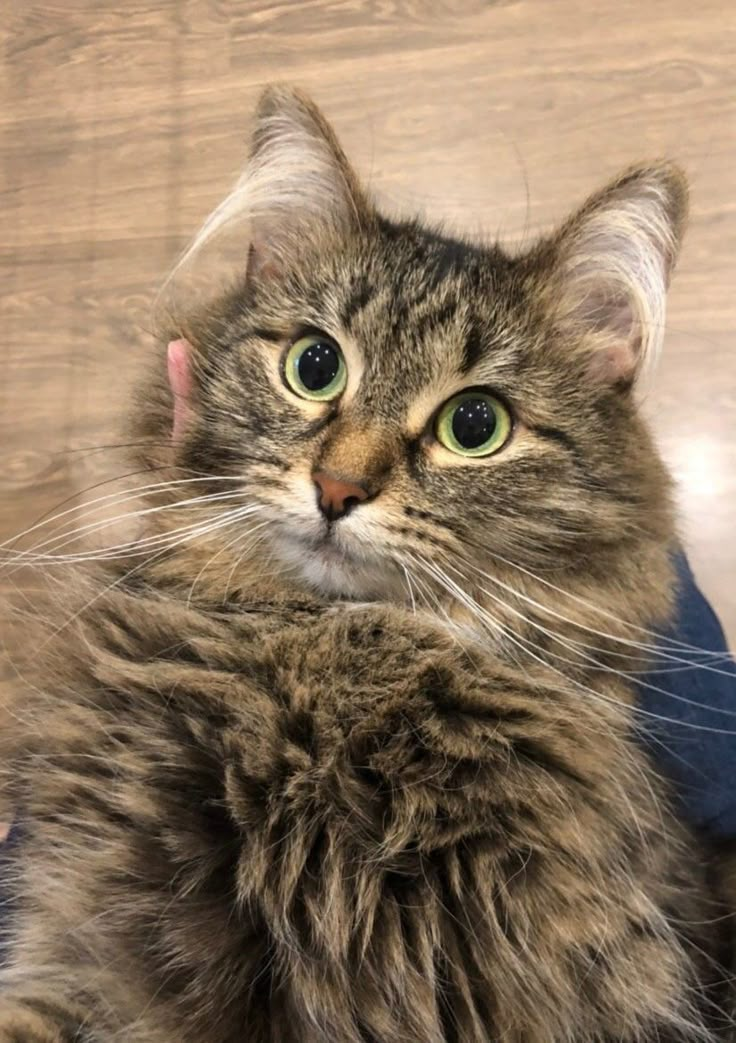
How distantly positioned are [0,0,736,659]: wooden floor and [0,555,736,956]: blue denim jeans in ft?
1.54

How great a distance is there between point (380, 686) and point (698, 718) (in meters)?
0.64

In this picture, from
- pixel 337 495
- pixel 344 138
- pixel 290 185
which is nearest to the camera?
pixel 337 495

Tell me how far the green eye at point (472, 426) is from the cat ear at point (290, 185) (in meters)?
0.28

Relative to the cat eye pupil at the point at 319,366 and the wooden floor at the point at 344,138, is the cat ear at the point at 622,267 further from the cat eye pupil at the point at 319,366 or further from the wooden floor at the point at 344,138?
the wooden floor at the point at 344,138

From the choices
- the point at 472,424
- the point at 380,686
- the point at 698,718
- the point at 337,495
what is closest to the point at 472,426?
the point at 472,424

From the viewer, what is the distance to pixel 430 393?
0.84 metres

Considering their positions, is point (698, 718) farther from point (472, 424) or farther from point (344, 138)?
point (344, 138)

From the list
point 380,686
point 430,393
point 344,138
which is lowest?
point 380,686

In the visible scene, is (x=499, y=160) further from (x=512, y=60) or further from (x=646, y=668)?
(x=646, y=668)

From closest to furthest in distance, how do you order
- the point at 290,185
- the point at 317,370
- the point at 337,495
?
the point at 337,495 < the point at 317,370 < the point at 290,185

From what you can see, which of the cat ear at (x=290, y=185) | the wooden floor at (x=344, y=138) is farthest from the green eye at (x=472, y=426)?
the wooden floor at (x=344, y=138)

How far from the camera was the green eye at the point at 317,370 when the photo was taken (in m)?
0.87

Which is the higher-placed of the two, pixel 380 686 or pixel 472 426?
pixel 472 426

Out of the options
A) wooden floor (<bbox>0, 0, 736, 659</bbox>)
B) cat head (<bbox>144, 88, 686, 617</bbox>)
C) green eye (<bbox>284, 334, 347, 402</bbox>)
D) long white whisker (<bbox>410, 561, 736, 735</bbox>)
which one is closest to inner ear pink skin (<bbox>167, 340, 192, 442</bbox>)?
cat head (<bbox>144, 88, 686, 617</bbox>)
